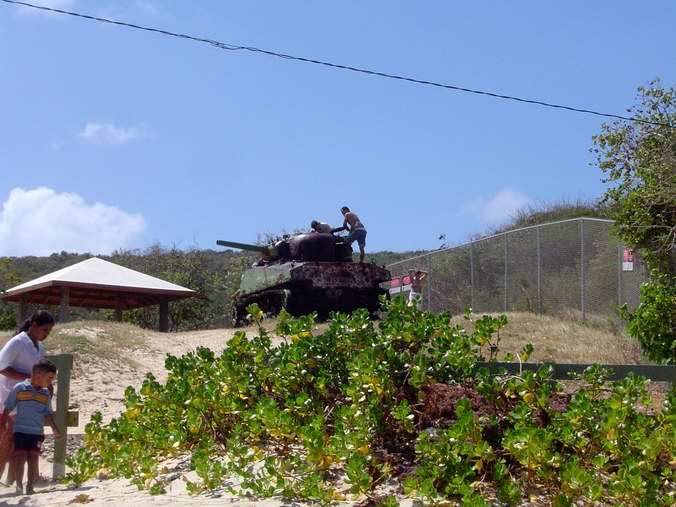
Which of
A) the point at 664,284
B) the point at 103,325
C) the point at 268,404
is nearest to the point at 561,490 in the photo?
the point at 268,404

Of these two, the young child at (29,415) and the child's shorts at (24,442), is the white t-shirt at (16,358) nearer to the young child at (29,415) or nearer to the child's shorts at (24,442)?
the young child at (29,415)

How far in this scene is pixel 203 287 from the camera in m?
35.7

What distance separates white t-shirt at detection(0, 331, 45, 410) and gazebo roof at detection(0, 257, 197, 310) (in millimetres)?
12610

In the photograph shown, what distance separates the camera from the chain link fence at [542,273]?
1642cm

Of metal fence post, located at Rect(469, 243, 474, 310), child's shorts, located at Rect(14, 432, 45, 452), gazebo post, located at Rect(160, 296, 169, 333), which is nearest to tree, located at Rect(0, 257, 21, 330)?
gazebo post, located at Rect(160, 296, 169, 333)

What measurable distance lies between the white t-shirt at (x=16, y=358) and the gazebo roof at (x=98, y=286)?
1261 cm

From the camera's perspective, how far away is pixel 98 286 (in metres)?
20.0

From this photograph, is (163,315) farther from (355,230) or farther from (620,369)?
(620,369)

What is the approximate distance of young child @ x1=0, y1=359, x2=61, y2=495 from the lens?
22.0ft

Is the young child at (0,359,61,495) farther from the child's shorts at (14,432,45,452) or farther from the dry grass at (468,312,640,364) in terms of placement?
the dry grass at (468,312,640,364)

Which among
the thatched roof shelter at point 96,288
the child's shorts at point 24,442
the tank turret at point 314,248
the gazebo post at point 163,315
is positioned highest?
the tank turret at point 314,248

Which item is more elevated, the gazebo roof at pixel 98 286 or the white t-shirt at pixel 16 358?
the gazebo roof at pixel 98 286

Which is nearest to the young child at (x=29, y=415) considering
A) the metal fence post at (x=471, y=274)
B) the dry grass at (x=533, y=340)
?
the dry grass at (x=533, y=340)

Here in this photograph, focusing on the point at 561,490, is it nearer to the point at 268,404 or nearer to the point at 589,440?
the point at 589,440
